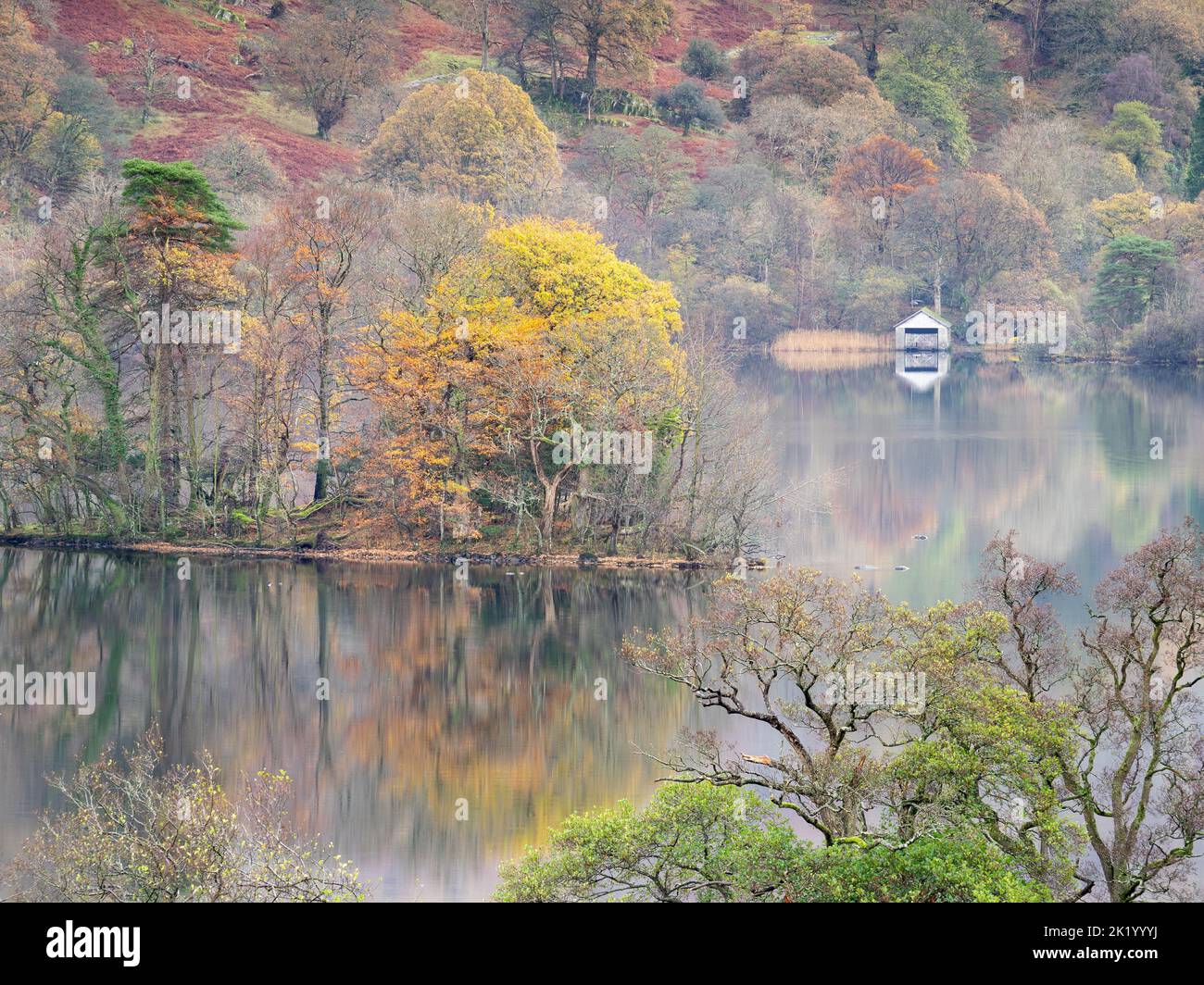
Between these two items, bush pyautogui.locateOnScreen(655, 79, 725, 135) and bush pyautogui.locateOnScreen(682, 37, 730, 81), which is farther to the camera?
bush pyautogui.locateOnScreen(682, 37, 730, 81)

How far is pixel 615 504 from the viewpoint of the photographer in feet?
136

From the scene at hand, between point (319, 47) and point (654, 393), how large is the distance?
69562 mm

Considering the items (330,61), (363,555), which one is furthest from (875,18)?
(363,555)

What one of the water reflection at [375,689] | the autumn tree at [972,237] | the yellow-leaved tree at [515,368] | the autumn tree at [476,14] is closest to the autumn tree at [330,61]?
the autumn tree at [476,14]

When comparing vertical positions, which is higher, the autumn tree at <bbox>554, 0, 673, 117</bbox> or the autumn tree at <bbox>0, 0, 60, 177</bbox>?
the autumn tree at <bbox>554, 0, 673, 117</bbox>

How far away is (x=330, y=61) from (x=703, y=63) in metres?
36.2

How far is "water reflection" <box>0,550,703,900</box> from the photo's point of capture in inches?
984

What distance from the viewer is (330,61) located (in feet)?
340

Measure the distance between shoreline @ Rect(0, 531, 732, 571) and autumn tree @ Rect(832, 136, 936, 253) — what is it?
59749 mm

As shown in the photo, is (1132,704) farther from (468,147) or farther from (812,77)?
(812,77)

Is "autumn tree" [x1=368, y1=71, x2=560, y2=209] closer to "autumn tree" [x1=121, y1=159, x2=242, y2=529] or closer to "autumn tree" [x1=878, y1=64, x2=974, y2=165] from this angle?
"autumn tree" [x1=121, y1=159, x2=242, y2=529]

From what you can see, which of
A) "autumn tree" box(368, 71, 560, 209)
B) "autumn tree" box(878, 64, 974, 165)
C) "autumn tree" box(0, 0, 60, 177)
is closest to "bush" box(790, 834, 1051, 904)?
Result: "autumn tree" box(368, 71, 560, 209)
